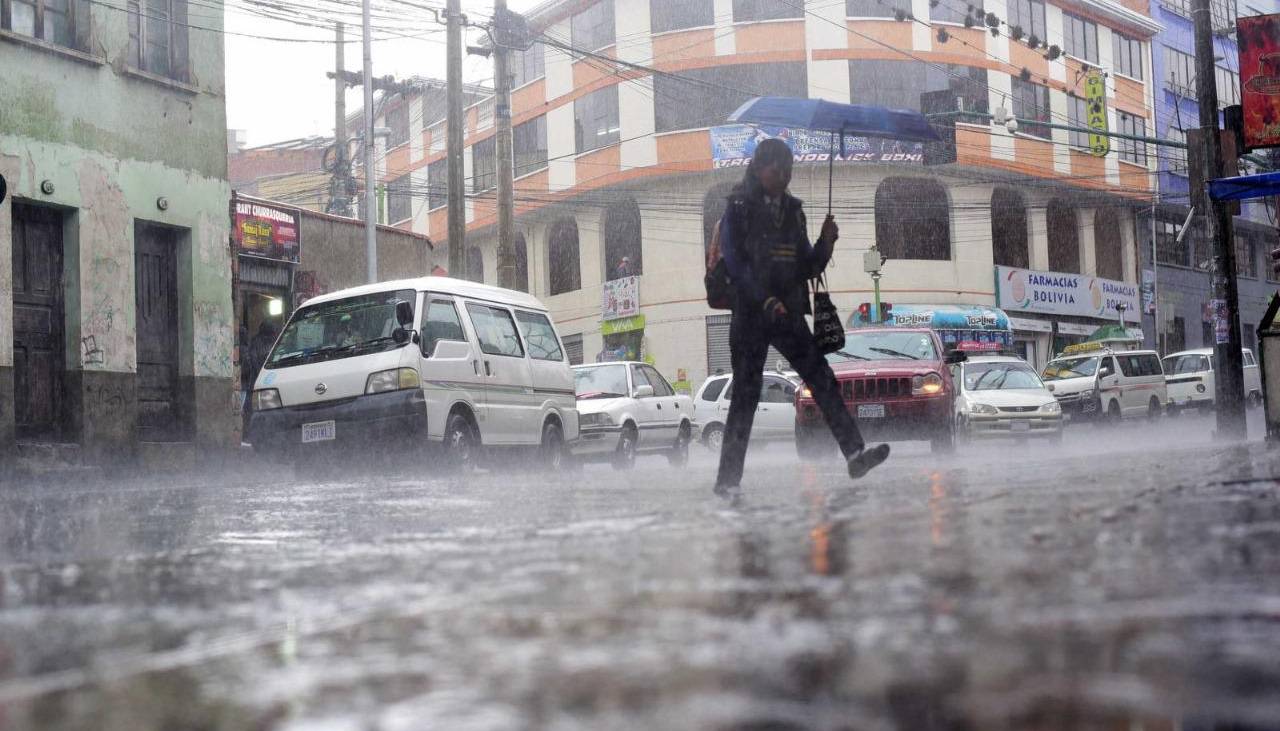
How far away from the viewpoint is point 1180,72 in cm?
5100

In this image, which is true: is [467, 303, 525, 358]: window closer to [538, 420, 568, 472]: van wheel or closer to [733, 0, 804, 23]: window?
[538, 420, 568, 472]: van wheel

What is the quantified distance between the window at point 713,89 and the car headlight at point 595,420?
20.5 metres

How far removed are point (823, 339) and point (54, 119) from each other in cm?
1153

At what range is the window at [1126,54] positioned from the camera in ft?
154

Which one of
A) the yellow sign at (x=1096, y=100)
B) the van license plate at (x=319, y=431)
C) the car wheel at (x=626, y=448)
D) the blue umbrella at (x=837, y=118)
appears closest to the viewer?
the van license plate at (x=319, y=431)

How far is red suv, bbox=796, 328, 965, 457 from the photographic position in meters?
15.0

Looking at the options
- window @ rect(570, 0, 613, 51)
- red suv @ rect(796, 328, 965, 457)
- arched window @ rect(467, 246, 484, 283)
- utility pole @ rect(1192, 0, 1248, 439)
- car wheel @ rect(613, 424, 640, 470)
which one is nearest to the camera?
red suv @ rect(796, 328, 965, 457)

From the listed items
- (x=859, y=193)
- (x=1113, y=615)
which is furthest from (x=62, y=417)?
(x=859, y=193)

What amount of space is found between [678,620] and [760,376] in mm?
4513

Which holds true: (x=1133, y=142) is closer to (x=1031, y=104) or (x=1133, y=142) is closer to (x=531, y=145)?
(x=1031, y=104)

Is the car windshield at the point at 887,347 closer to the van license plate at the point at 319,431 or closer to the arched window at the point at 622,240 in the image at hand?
the van license plate at the point at 319,431

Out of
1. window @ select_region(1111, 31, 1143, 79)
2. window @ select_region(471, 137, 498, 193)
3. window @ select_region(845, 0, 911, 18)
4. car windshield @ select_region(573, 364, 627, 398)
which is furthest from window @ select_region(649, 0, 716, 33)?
car windshield @ select_region(573, 364, 627, 398)

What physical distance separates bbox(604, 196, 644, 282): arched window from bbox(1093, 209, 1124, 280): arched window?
17382mm

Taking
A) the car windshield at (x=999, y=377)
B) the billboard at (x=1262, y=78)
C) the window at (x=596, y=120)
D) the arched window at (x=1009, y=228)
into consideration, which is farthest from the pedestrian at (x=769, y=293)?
the arched window at (x=1009, y=228)
